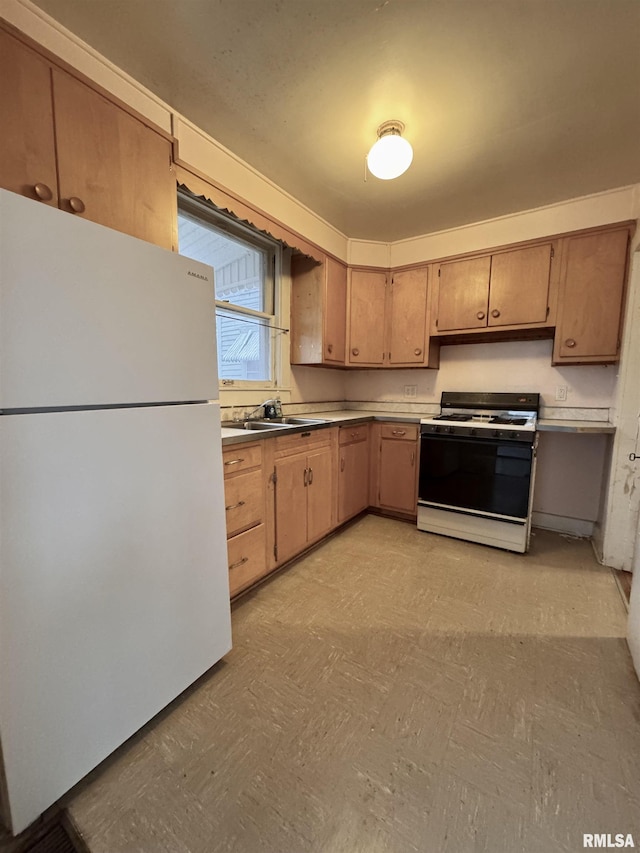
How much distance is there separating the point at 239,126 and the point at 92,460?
180cm

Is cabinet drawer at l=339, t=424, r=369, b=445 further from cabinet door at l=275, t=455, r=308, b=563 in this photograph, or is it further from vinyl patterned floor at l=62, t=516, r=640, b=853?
vinyl patterned floor at l=62, t=516, r=640, b=853

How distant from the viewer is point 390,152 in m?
1.65

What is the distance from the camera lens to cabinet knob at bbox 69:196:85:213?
1.23 meters

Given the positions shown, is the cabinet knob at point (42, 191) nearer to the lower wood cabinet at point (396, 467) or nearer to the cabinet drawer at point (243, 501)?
the cabinet drawer at point (243, 501)

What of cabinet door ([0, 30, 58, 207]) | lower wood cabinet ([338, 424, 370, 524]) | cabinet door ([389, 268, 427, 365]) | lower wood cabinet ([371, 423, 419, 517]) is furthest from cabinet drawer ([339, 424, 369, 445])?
cabinet door ([0, 30, 58, 207])

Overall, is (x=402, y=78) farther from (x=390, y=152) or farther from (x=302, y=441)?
(x=302, y=441)

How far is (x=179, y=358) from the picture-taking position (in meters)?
1.17

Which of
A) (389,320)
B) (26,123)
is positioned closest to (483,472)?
(389,320)

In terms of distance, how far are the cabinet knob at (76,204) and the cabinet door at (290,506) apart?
1405 mm

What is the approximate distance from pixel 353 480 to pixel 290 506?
840 mm

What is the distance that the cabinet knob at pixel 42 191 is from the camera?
115 cm

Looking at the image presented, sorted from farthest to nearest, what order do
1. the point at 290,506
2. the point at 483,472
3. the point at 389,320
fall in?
the point at 389,320 < the point at 483,472 < the point at 290,506

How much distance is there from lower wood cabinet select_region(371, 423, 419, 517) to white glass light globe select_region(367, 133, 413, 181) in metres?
1.78

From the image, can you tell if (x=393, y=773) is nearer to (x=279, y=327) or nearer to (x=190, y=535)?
(x=190, y=535)
